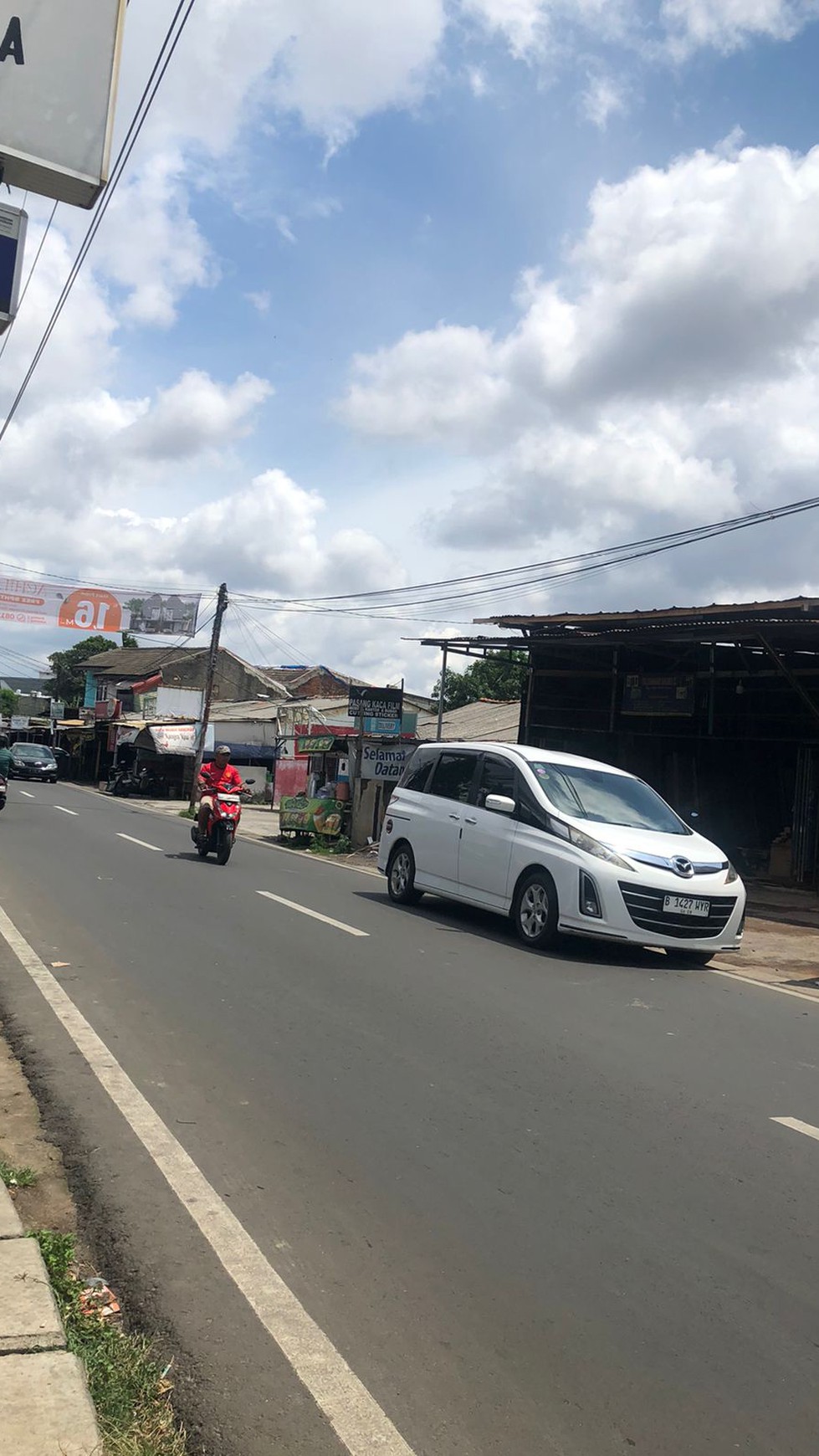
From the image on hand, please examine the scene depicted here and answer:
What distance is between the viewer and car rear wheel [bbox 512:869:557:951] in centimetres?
988

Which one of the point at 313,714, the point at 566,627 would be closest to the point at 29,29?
the point at 566,627

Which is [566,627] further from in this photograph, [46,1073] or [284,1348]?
[284,1348]

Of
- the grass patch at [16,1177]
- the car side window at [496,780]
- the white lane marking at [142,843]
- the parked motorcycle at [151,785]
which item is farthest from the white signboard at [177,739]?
the grass patch at [16,1177]

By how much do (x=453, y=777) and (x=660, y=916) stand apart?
3.26 meters

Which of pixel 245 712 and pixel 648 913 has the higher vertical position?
pixel 245 712

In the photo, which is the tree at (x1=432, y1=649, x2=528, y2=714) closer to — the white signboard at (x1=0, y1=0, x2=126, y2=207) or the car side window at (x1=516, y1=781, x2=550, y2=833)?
the car side window at (x1=516, y1=781, x2=550, y2=833)

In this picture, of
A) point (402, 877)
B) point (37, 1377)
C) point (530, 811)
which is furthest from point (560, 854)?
point (37, 1377)

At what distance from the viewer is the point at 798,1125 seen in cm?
551

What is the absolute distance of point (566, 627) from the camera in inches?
790

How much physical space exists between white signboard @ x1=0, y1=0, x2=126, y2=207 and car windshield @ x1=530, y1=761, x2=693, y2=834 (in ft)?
22.4

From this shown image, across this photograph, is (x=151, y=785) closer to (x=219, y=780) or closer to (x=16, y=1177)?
(x=219, y=780)

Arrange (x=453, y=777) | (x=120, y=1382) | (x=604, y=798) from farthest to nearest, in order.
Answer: (x=453, y=777)
(x=604, y=798)
(x=120, y=1382)

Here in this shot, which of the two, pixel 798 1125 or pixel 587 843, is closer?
pixel 798 1125

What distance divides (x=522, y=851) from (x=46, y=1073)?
5.54 m
